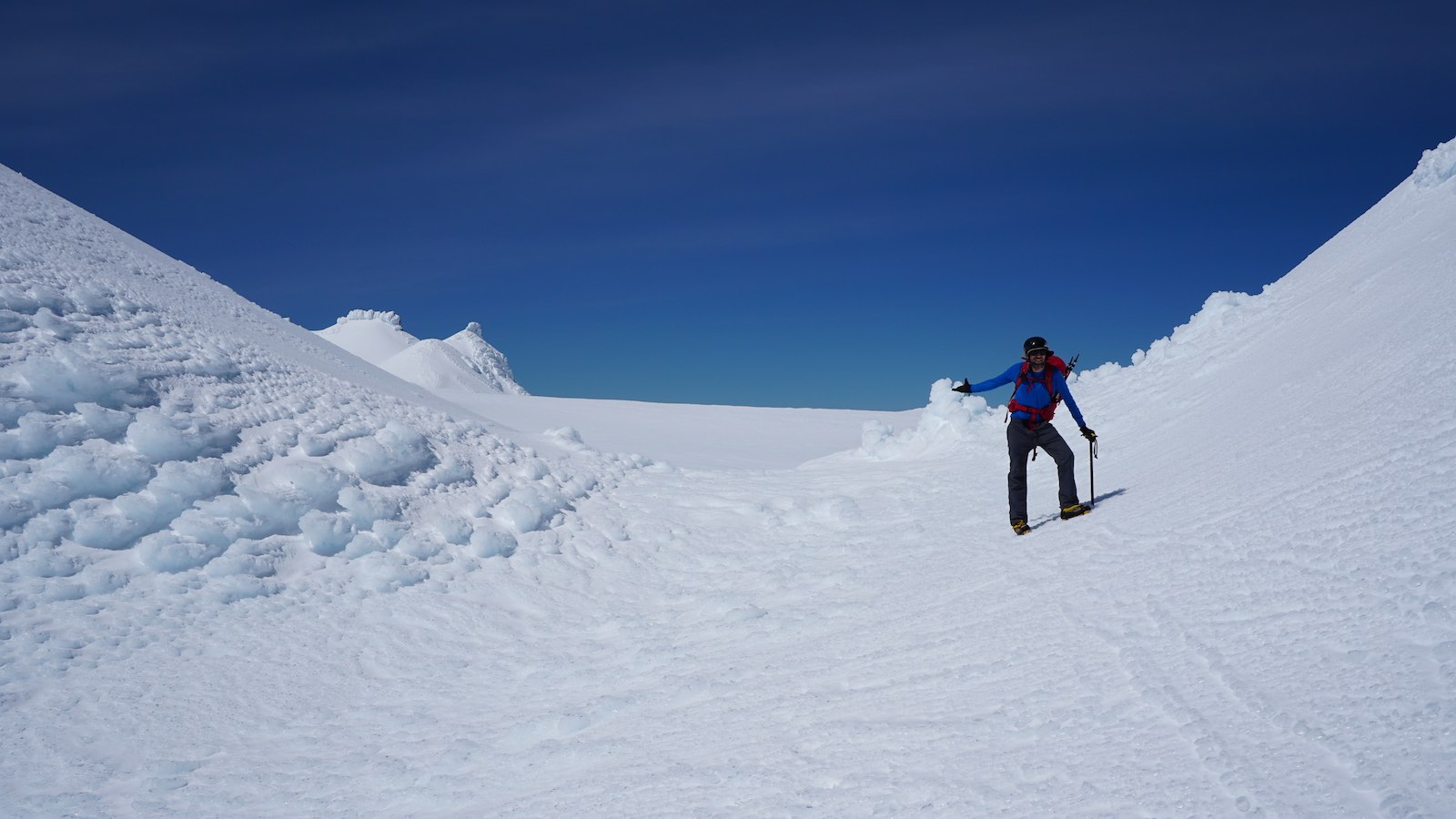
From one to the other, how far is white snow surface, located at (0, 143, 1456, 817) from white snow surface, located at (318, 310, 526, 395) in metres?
59.7

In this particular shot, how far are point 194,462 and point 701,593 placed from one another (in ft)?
18.4

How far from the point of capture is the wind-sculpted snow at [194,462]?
7.73 metres

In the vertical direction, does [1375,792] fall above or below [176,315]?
below

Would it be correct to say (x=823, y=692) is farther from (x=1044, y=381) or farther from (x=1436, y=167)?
(x=1436, y=167)

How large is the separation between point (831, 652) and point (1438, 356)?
5432 millimetres

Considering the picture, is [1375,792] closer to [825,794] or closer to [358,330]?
[825,794]

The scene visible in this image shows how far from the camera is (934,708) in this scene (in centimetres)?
446

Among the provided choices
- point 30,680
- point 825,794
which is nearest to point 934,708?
point 825,794

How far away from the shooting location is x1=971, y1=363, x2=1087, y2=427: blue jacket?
23.8ft

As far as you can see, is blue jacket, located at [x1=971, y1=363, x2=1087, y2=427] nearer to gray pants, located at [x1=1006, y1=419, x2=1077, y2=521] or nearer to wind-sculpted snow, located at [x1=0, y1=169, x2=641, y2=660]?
gray pants, located at [x1=1006, y1=419, x2=1077, y2=521]

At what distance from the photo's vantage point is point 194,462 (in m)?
9.05

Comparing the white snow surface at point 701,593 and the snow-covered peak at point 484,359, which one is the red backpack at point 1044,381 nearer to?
the white snow surface at point 701,593

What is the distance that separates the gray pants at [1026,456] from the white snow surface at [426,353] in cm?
6512

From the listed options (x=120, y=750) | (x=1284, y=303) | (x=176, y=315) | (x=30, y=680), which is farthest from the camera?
(x=1284, y=303)
